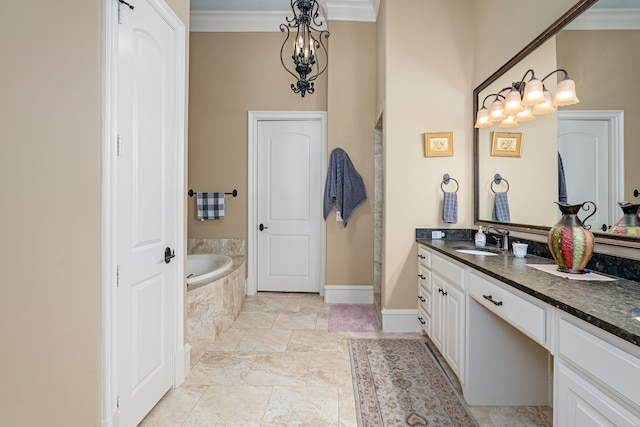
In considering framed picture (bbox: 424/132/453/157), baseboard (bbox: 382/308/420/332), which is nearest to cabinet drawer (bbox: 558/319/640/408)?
baseboard (bbox: 382/308/420/332)

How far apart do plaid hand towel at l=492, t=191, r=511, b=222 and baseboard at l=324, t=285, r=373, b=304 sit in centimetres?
175

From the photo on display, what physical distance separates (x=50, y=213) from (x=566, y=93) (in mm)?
2440

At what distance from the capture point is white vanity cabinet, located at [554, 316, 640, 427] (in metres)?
0.79

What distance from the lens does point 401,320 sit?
9.31 feet

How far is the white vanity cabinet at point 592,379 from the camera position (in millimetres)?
787

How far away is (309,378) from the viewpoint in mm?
2064

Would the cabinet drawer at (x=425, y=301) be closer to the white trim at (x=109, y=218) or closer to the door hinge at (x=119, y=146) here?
the white trim at (x=109, y=218)

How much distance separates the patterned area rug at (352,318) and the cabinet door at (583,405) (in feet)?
6.33

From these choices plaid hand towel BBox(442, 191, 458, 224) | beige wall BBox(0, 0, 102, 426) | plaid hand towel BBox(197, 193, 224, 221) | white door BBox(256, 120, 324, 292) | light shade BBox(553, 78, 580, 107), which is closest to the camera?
beige wall BBox(0, 0, 102, 426)

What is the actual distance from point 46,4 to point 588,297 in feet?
6.91

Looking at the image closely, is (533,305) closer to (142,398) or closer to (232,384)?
(232,384)

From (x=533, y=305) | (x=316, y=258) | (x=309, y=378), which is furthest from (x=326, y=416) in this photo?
(x=316, y=258)

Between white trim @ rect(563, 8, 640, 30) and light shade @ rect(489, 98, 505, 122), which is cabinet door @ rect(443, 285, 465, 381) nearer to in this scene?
light shade @ rect(489, 98, 505, 122)

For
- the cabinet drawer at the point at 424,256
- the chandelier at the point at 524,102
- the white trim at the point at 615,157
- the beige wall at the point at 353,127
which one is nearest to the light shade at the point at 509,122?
the chandelier at the point at 524,102
